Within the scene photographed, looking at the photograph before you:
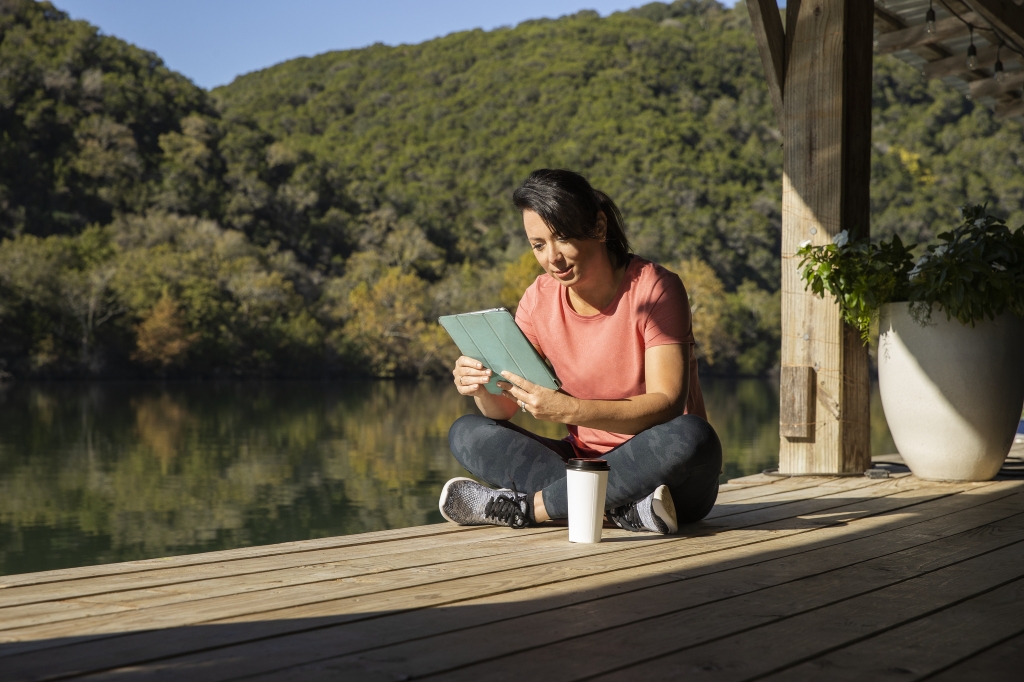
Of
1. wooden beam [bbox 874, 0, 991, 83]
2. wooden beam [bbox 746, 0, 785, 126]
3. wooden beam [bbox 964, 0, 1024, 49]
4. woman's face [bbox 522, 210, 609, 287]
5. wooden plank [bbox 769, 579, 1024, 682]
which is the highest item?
wooden beam [bbox 874, 0, 991, 83]

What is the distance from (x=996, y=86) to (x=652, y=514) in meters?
4.98

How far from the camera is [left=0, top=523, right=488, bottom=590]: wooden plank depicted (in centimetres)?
159

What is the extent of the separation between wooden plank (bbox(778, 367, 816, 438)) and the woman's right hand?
5.06 feet

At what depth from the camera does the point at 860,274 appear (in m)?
3.12

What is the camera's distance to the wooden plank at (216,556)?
5.23ft

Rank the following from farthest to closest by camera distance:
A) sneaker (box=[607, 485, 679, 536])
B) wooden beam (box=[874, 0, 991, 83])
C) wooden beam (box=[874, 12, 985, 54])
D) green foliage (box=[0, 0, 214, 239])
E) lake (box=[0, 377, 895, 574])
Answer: green foliage (box=[0, 0, 214, 239]), lake (box=[0, 377, 895, 574]), wooden beam (box=[874, 0, 991, 83]), wooden beam (box=[874, 12, 985, 54]), sneaker (box=[607, 485, 679, 536])

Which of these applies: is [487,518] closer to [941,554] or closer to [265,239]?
[941,554]

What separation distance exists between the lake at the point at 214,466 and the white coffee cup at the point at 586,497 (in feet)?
25.9

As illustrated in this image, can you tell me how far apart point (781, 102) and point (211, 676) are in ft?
9.17

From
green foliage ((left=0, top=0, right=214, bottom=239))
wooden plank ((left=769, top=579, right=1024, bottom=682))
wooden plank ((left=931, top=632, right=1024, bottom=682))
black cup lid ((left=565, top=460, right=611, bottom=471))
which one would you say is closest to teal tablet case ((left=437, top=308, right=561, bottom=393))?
black cup lid ((left=565, top=460, right=611, bottom=471))

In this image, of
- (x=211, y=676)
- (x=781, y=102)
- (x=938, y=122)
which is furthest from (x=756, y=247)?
(x=211, y=676)

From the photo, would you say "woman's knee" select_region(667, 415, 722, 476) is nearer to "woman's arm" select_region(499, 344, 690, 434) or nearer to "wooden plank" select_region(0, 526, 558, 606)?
"woman's arm" select_region(499, 344, 690, 434)

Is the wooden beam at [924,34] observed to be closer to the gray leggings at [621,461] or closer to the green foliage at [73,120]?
the gray leggings at [621,461]

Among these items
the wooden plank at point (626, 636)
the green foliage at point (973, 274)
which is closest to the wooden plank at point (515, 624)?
the wooden plank at point (626, 636)
